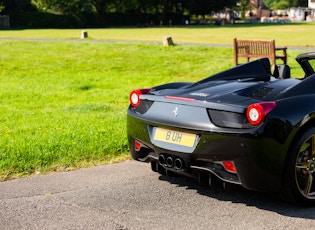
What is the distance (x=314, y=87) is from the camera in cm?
509

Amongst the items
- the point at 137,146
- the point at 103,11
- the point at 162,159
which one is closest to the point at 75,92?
the point at 137,146

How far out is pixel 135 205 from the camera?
16.1 feet

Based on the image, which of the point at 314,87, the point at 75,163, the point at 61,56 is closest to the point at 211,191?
the point at 314,87

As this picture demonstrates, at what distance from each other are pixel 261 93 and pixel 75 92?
896cm

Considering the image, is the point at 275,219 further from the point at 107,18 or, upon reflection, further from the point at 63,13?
the point at 107,18

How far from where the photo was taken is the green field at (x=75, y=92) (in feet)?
22.0

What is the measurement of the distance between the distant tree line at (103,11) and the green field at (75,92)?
1591 inches

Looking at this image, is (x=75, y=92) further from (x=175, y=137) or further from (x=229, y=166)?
(x=229, y=166)

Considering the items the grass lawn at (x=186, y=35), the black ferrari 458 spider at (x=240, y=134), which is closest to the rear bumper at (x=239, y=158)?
the black ferrari 458 spider at (x=240, y=134)

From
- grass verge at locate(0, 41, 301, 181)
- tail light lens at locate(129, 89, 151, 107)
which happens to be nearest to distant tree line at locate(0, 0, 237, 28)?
grass verge at locate(0, 41, 301, 181)

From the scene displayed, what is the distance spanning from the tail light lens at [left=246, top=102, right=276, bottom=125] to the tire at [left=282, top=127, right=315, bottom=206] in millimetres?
399

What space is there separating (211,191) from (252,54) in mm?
13231

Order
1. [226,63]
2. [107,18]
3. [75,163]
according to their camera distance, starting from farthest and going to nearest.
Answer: [107,18] → [226,63] → [75,163]

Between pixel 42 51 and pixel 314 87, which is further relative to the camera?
pixel 42 51
